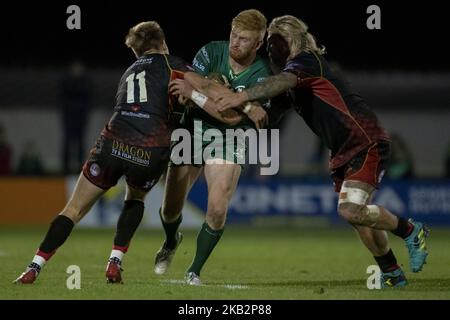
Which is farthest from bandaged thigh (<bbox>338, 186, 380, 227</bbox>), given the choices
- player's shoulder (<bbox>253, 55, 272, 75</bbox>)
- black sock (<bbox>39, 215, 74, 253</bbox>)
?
black sock (<bbox>39, 215, 74, 253</bbox>)

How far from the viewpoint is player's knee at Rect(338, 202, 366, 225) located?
8.41 m

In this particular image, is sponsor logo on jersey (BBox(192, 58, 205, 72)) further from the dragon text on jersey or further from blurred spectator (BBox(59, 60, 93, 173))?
blurred spectator (BBox(59, 60, 93, 173))

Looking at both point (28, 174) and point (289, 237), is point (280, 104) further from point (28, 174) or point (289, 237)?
point (28, 174)

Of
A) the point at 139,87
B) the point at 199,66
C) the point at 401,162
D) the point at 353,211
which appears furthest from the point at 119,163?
the point at 401,162

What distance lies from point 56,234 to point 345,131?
276cm

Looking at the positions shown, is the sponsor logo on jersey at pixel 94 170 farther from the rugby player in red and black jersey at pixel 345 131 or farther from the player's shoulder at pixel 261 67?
the player's shoulder at pixel 261 67

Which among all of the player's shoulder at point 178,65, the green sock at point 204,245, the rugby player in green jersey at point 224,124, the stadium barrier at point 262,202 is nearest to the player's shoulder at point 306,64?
the rugby player in green jersey at point 224,124

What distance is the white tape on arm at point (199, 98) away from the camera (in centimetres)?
857

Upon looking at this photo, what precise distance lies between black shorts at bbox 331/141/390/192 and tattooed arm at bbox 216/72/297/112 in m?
0.90

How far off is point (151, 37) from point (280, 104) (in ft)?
4.66

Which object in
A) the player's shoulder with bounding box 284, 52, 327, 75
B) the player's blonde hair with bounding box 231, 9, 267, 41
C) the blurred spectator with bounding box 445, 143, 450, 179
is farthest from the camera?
the blurred spectator with bounding box 445, 143, 450, 179

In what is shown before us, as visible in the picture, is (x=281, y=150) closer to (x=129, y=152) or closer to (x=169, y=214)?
(x=169, y=214)
